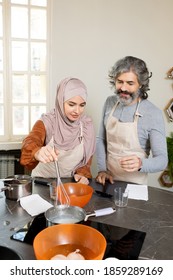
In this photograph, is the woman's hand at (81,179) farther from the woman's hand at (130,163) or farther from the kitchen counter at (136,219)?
the woman's hand at (130,163)

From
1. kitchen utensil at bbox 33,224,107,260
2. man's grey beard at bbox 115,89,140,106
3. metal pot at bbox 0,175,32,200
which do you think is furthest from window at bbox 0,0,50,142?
kitchen utensil at bbox 33,224,107,260

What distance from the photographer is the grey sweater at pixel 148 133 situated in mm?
1823

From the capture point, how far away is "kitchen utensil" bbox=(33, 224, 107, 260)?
3.33ft

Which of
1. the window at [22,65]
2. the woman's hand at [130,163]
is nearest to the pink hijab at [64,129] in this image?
the woman's hand at [130,163]

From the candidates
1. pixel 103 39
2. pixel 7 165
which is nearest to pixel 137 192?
pixel 7 165

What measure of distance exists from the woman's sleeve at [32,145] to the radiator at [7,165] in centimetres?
123

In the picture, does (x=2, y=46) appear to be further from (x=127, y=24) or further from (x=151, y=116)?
(x=151, y=116)

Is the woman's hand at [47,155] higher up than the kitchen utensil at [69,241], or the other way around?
the woman's hand at [47,155]

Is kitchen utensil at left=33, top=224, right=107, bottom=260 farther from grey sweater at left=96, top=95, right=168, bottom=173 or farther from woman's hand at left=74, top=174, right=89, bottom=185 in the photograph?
grey sweater at left=96, top=95, right=168, bottom=173

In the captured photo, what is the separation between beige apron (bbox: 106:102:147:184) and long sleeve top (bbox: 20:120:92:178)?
0.24 meters

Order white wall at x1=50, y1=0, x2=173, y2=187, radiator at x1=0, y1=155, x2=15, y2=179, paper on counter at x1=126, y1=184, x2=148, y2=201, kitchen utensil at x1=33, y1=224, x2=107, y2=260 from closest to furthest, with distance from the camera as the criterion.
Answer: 1. kitchen utensil at x1=33, y1=224, x2=107, y2=260
2. paper on counter at x1=126, y1=184, x2=148, y2=201
3. white wall at x1=50, y1=0, x2=173, y2=187
4. radiator at x1=0, y1=155, x2=15, y2=179

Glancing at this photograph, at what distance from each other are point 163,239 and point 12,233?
0.63m

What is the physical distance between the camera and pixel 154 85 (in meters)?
3.23
